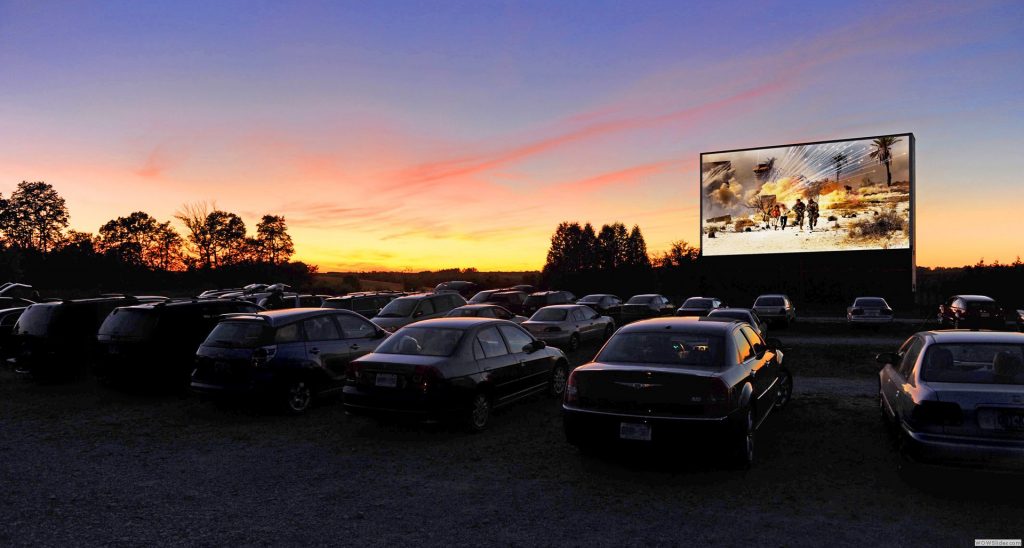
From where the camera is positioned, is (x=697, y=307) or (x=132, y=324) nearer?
(x=132, y=324)

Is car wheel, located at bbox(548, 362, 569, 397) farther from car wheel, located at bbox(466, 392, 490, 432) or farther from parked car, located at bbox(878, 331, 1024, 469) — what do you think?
parked car, located at bbox(878, 331, 1024, 469)

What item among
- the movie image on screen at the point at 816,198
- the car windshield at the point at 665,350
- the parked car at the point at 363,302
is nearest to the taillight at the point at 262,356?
the car windshield at the point at 665,350

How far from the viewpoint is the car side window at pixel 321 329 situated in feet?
32.9

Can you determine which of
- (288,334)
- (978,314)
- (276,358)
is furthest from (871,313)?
(276,358)

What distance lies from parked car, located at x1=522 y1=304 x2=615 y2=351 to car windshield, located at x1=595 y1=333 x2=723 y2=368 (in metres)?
9.97

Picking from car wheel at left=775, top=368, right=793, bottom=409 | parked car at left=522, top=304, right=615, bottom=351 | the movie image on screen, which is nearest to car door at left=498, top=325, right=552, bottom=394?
car wheel at left=775, top=368, right=793, bottom=409

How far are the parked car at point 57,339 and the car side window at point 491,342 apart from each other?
8.36 m

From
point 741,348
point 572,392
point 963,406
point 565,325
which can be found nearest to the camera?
point 963,406

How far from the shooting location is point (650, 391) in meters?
6.21

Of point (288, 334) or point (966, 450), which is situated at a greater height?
point (288, 334)

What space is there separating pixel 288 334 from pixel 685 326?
6.09m

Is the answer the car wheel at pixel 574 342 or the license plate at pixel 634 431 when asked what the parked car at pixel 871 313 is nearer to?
the car wheel at pixel 574 342

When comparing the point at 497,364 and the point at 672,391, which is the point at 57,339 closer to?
the point at 497,364

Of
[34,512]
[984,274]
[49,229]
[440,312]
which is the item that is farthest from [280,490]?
[49,229]
